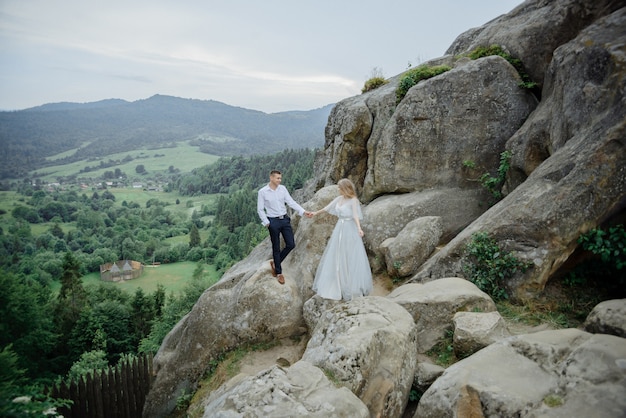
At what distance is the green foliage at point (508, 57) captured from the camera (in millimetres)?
13391

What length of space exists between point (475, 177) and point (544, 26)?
Answer: 6.35 m

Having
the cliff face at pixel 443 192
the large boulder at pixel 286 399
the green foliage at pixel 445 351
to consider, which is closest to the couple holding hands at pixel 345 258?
the cliff face at pixel 443 192

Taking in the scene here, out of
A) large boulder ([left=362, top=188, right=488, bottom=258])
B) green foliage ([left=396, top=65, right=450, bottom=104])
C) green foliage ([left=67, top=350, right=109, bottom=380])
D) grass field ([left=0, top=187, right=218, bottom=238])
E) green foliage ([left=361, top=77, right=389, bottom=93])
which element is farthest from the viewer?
grass field ([left=0, top=187, right=218, bottom=238])

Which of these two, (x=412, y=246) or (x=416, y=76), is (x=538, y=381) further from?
(x=416, y=76)

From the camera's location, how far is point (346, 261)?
10.3m

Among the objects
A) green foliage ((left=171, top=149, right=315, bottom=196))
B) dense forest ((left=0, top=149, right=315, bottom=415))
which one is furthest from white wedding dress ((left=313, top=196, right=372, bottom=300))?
green foliage ((left=171, top=149, right=315, bottom=196))

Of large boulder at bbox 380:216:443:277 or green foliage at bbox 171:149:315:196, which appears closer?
large boulder at bbox 380:216:443:277

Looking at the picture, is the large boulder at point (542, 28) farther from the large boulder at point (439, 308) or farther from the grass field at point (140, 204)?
the grass field at point (140, 204)

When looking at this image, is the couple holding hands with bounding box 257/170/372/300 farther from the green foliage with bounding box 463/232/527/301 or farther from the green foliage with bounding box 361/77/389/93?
the green foliage with bounding box 361/77/389/93

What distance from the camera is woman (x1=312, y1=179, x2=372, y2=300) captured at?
33.6ft

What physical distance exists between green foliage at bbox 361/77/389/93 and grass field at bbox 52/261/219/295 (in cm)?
6547

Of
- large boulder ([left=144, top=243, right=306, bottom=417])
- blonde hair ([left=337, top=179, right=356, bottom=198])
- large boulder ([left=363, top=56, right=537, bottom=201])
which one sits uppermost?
large boulder ([left=363, top=56, right=537, bottom=201])

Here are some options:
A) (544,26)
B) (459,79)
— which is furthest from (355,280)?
(544,26)

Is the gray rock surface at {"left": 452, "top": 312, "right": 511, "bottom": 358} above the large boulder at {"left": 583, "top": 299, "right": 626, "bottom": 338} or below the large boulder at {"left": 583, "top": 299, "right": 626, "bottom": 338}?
below
